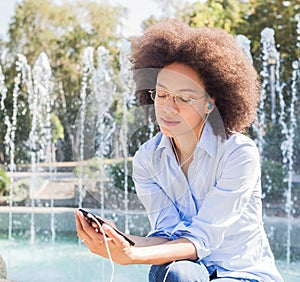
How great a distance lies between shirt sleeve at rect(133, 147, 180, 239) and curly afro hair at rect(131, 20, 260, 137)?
0.22 m

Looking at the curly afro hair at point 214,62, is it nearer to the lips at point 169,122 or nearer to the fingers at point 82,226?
the lips at point 169,122

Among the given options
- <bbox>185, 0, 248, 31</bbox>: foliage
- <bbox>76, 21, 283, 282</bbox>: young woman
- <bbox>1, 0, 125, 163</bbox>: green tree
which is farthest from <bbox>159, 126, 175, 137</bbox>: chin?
<bbox>1, 0, 125, 163</bbox>: green tree

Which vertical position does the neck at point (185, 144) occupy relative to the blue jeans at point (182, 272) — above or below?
above

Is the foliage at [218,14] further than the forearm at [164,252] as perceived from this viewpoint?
Yes

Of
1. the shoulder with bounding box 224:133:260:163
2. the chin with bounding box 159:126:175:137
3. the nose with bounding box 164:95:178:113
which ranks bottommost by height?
the shoulder with bounding box 224:133:260:163

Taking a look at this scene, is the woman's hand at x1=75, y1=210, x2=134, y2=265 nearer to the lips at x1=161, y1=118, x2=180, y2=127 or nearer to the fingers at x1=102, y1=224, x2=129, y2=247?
the fingers at x1=102, y1=224, x2=129, y2=247

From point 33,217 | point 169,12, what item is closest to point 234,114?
point 33,217

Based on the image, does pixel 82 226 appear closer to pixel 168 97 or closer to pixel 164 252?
pixel 164 252

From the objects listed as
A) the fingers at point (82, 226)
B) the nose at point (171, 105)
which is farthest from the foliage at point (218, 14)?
the fingers at point (82, 226)

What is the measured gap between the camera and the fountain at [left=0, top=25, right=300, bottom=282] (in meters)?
2.12

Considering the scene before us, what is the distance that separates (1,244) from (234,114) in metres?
4.46

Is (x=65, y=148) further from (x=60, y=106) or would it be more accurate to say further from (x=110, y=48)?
(x=110, y=48)

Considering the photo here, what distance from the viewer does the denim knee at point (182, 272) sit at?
5.19ft

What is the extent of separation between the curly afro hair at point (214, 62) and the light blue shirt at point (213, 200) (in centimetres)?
7
